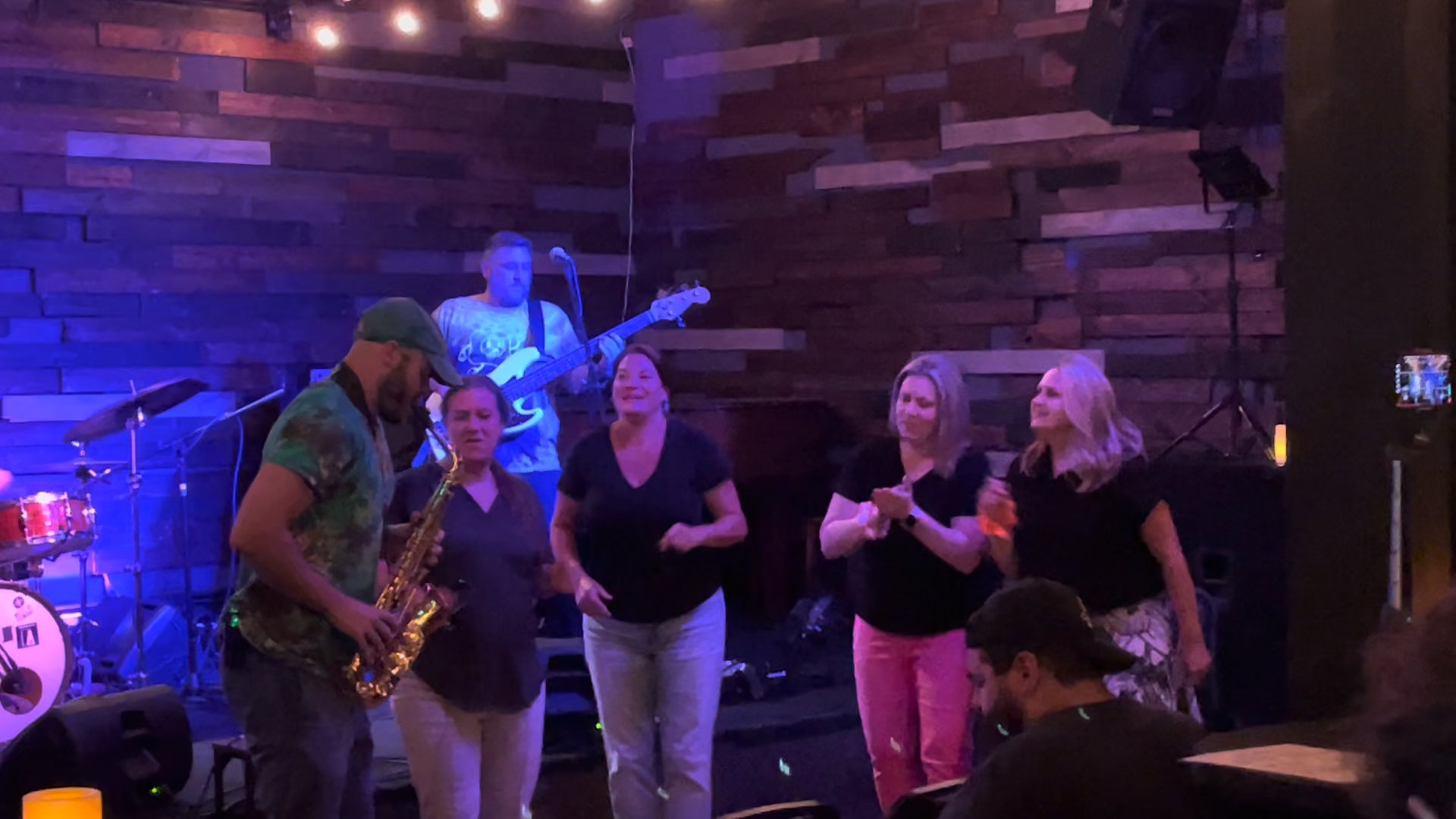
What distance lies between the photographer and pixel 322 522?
350cm

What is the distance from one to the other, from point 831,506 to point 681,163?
4.93 meters

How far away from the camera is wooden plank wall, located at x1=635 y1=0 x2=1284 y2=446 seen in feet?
23.4

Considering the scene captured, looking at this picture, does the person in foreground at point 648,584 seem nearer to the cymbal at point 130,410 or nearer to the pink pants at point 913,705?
the pink pants at point 913,705

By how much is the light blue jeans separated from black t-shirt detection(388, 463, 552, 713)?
416 mm

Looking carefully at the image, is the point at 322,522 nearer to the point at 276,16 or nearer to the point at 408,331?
the point at 408,331

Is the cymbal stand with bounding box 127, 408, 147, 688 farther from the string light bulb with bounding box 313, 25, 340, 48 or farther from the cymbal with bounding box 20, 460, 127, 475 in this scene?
the string light bulb with bounding box 313, 25, 340, 48

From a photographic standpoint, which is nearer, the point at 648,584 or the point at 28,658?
the point at 648,584

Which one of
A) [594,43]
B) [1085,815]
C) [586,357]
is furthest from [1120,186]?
[1085,815]

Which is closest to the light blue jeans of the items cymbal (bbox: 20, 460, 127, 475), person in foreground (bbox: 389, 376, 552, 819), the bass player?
person in foreground (bbox: 389, 376, 552, 819)

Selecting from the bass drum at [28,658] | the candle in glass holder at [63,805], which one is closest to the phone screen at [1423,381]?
the candle in glass holder at [63,805]

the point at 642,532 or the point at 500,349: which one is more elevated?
the point at 500,349

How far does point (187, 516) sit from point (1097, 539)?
16.8 feet

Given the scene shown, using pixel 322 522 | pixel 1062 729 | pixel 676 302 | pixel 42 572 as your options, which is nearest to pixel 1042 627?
pixel 1062 729

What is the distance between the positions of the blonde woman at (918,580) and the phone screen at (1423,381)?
1148 mm
